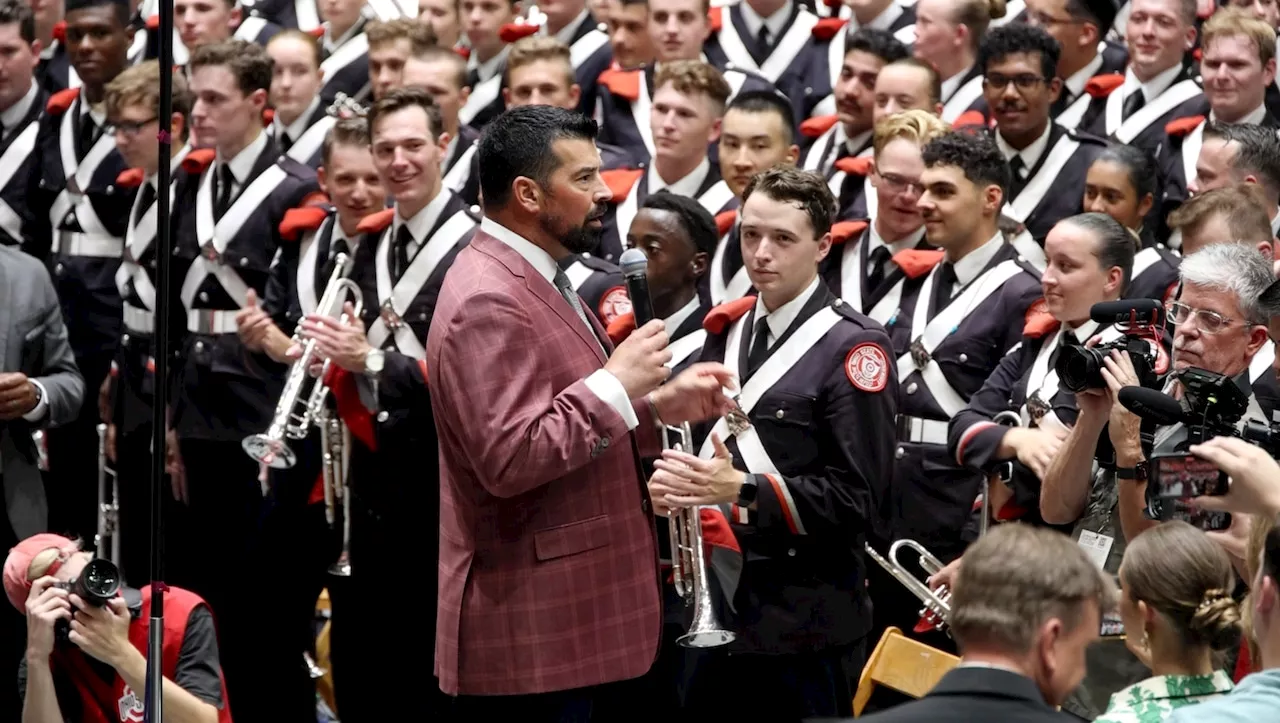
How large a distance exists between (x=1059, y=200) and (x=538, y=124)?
118 inches

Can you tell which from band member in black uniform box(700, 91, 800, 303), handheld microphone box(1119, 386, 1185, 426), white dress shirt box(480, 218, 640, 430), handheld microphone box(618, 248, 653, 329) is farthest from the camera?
band member in black uniform box(700, 91, 800, 303)

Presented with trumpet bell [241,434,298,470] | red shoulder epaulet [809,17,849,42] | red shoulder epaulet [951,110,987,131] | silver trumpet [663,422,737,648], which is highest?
red shoulder epaulet [809,17,849,42]

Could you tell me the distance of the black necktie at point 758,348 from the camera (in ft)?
18.5

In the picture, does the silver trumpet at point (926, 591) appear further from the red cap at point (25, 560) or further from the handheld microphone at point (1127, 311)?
the red cap at point (25, 560)

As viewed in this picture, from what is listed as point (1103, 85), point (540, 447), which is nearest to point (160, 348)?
point (540, 447)

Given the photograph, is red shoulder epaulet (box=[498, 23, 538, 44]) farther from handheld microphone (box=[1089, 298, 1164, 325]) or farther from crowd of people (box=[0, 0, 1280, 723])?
handheld microphone (box=[1089, 298, 1164, 325])

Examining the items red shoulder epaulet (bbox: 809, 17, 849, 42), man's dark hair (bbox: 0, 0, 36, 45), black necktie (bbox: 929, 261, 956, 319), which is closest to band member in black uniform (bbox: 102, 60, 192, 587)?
man's dark hair (bbox: 0, 0, 36, 45)

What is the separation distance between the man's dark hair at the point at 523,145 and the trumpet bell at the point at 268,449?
237 centimetres

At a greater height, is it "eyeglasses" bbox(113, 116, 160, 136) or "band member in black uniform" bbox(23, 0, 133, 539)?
"eyeglasses" bbox(113, 116, 160, 136)

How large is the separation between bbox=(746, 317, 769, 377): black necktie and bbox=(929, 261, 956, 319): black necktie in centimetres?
86

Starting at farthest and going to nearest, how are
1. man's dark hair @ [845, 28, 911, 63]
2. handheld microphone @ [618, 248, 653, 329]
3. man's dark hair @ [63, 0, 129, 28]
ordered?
man's dark hair @ [63, 0, 129, 28]
man's dark hair @ [845, 28, 911, 63]
handheld microphone @ [618, 248, 653, 329]

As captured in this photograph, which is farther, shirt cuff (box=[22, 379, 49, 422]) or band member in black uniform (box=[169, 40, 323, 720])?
band member in black uniform (box=[169, 40, 323, 720])

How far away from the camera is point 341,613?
711cm

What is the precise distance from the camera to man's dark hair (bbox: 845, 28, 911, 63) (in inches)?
307
